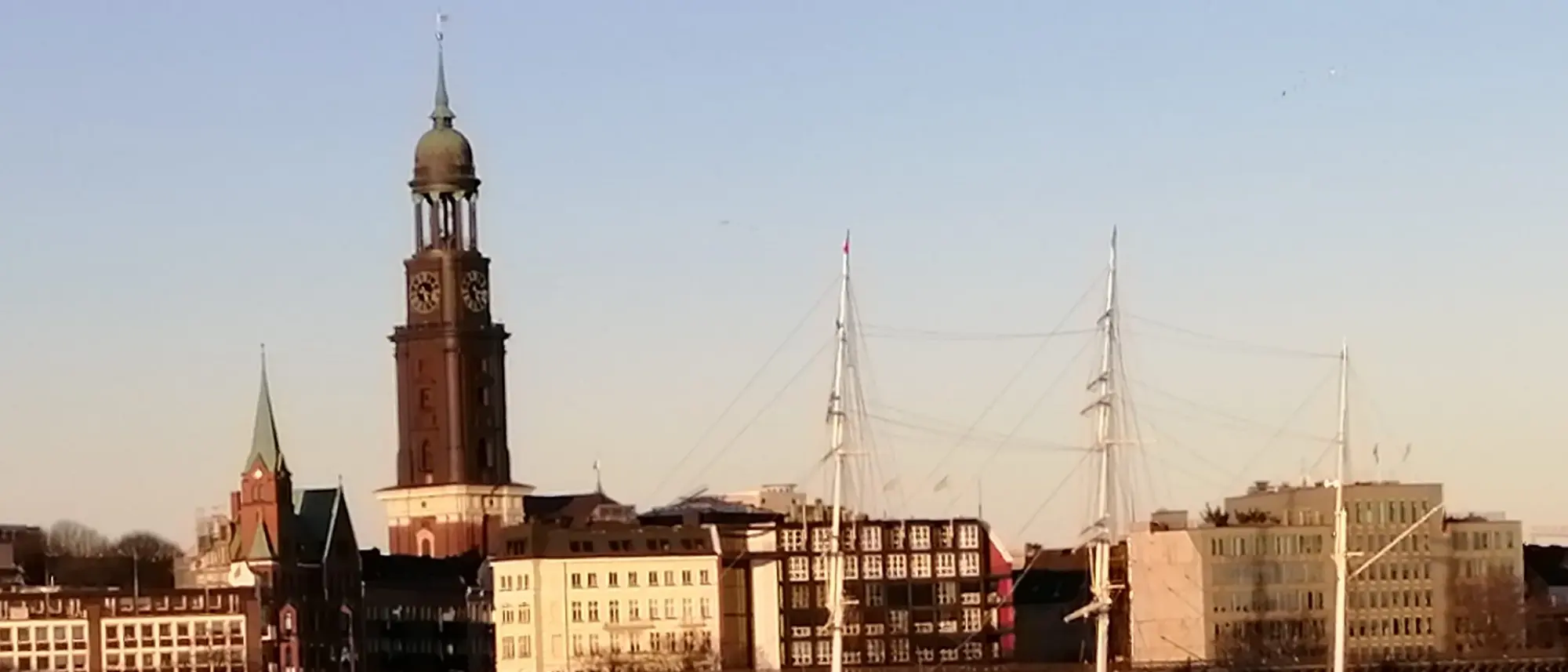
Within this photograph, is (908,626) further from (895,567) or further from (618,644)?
(618,644)

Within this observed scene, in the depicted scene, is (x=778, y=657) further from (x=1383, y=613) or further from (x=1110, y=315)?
(x=1110, y=315)

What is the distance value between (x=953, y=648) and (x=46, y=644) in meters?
40.1

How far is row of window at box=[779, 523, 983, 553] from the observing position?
647 feet

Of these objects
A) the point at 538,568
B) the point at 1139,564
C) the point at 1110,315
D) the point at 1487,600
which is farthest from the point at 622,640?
the point at 1110,315

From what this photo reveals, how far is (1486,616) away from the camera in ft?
646

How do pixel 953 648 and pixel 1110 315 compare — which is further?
pixel 953 648

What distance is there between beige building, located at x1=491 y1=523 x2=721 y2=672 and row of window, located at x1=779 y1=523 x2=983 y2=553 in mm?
3593

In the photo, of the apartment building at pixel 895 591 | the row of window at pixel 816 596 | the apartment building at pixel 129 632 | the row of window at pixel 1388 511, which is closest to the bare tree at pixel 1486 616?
the row of window at pixel 1388 511

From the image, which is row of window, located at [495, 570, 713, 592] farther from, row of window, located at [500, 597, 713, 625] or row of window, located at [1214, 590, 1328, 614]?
row of window, located at [1214, 590, 1328, 614]

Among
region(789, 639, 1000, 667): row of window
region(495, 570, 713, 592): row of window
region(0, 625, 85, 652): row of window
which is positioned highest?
region(495, 570, 713, 592): row of window

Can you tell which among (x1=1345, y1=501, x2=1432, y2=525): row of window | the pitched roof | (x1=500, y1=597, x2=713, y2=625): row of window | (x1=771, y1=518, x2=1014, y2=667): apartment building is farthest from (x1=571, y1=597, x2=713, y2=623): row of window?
(x1=1345, y1=501, x2=1432, y2=525): row of window

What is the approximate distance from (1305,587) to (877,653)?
63.1 feet

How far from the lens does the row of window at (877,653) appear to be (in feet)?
636

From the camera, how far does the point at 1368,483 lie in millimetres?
195625
